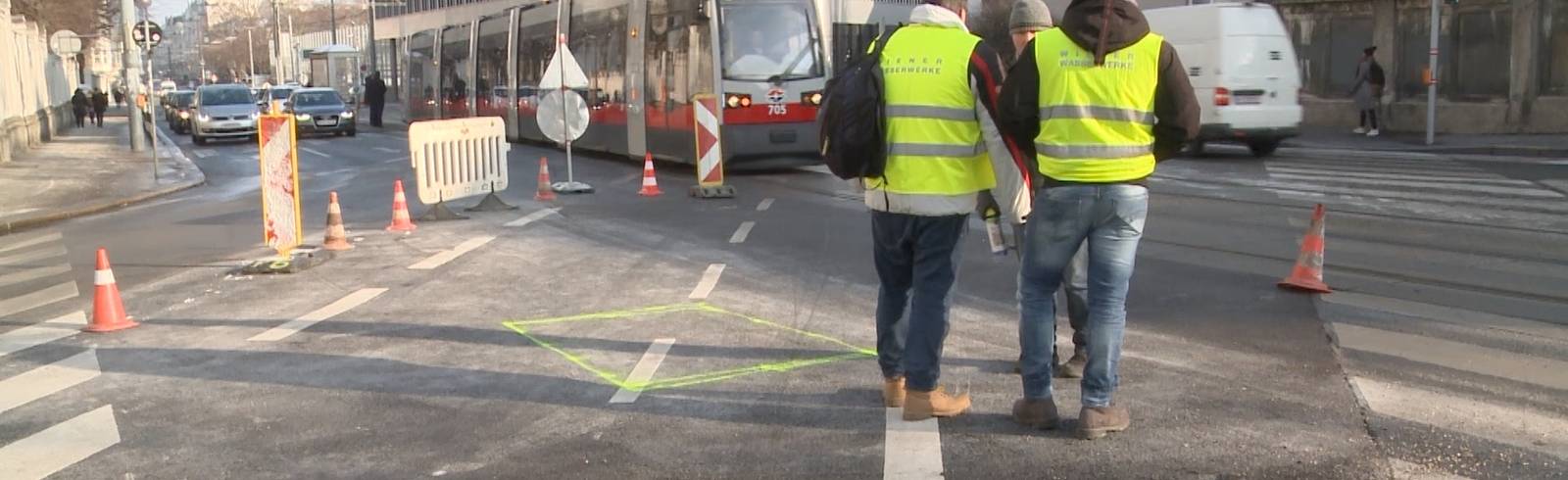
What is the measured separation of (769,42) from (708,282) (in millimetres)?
9897

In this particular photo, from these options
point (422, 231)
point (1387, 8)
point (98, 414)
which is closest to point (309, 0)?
point (1387, 8)

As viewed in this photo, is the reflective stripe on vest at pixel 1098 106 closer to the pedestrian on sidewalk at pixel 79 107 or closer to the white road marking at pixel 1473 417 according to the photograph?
the white road marking at pixel 1473 417

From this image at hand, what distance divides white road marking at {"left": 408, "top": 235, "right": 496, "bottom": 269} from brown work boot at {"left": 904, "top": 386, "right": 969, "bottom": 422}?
237 inches

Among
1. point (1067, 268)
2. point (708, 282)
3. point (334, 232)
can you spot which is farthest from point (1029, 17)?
point (334, 232)

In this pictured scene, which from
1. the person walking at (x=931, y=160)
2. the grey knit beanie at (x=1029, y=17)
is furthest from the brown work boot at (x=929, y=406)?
the grey knit beanie at (x=1029, y=17)

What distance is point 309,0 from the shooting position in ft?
342

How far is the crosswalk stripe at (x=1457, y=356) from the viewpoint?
6.51 metres

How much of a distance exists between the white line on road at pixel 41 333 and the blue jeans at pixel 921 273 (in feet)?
17.3

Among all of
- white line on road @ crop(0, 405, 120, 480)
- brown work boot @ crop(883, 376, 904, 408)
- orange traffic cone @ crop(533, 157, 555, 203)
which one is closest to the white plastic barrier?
orange traffic cone @ crop(533, 157, 555, 203)

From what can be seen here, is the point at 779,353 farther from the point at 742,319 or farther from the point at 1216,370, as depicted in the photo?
the point at 1216,370

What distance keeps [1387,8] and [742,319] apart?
25.7 m

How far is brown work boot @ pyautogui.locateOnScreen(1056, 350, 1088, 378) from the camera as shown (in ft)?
21.0

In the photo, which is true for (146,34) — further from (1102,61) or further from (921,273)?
(1102,61)

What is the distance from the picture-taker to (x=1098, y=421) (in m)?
5.29
